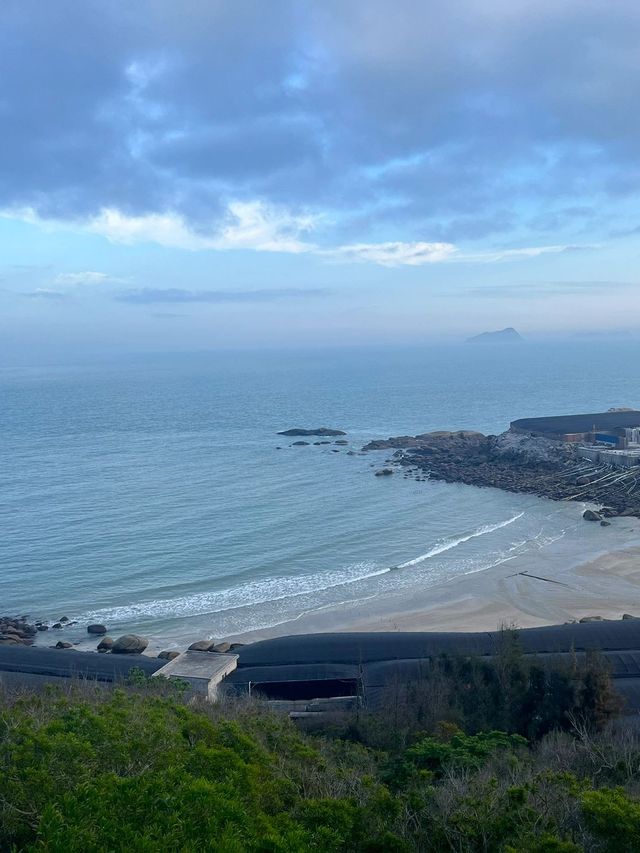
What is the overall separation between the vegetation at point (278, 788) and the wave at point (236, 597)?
13.8m

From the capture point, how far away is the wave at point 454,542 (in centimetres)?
3209

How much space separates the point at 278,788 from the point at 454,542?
27.2m

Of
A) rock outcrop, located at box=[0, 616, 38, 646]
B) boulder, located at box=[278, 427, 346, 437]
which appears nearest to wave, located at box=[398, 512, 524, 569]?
rock outcrop, located at box=[0, 616, 38, 646]

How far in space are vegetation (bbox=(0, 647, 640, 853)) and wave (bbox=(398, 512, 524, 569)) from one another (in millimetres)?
19258

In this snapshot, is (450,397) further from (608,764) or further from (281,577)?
(608,764)

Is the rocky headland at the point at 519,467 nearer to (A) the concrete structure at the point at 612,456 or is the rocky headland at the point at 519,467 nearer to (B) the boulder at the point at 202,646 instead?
(A) the concrete structure at the point at 612,456

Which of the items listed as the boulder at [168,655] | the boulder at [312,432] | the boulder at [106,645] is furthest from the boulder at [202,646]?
the boulder at [312,432]

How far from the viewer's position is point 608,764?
34.9ft

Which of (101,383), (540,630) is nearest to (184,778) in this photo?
(540,630)

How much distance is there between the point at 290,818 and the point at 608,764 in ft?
16.4

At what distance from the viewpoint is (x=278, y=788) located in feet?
28.2

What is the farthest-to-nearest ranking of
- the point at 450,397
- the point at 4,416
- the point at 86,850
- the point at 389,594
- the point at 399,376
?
the point at 399,376 → the point at 450,397 → the point at 4,416 → the point at 389,594 → the point at 86,850

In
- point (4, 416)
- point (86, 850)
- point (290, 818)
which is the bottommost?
point (290, 818)

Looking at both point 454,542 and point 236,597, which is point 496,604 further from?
point 236,597
